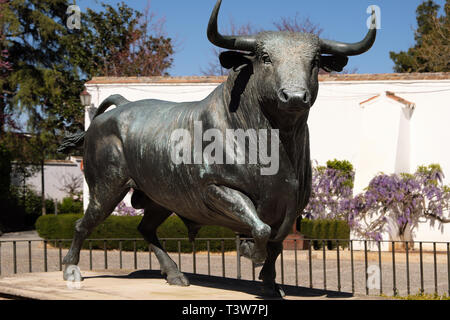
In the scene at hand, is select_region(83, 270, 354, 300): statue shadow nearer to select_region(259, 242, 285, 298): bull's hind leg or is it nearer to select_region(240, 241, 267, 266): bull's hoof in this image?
select_region(259, 242, 285, 298): bull's hind leg

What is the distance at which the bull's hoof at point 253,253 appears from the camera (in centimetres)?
409

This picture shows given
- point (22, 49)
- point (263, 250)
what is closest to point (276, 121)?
point (263, 250)

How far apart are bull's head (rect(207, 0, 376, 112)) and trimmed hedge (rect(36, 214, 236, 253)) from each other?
35.0 ft

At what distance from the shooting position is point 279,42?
4109 mm

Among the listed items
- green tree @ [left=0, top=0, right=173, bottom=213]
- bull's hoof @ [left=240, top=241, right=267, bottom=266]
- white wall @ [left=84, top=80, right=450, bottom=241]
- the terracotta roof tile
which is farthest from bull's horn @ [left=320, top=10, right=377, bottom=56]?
green tree @ [left=0, top=0, right=173, bottom=213]

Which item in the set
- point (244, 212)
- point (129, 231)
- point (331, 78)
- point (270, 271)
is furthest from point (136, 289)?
point (331, 78)

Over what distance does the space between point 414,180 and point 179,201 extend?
11678mm

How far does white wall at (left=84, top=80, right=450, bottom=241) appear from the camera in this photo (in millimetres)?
15375

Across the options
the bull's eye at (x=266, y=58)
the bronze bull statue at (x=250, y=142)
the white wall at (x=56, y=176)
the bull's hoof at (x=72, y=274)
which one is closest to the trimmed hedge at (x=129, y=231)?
the bull's hoof at (x=72, y=274)

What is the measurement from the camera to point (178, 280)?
534 cm

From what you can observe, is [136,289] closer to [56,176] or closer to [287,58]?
[287,58]

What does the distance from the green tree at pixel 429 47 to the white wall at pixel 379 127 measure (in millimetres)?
8224

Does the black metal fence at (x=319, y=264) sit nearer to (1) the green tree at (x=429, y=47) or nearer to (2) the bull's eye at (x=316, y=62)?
(2) the bull's eye at (x=316, y=62)
